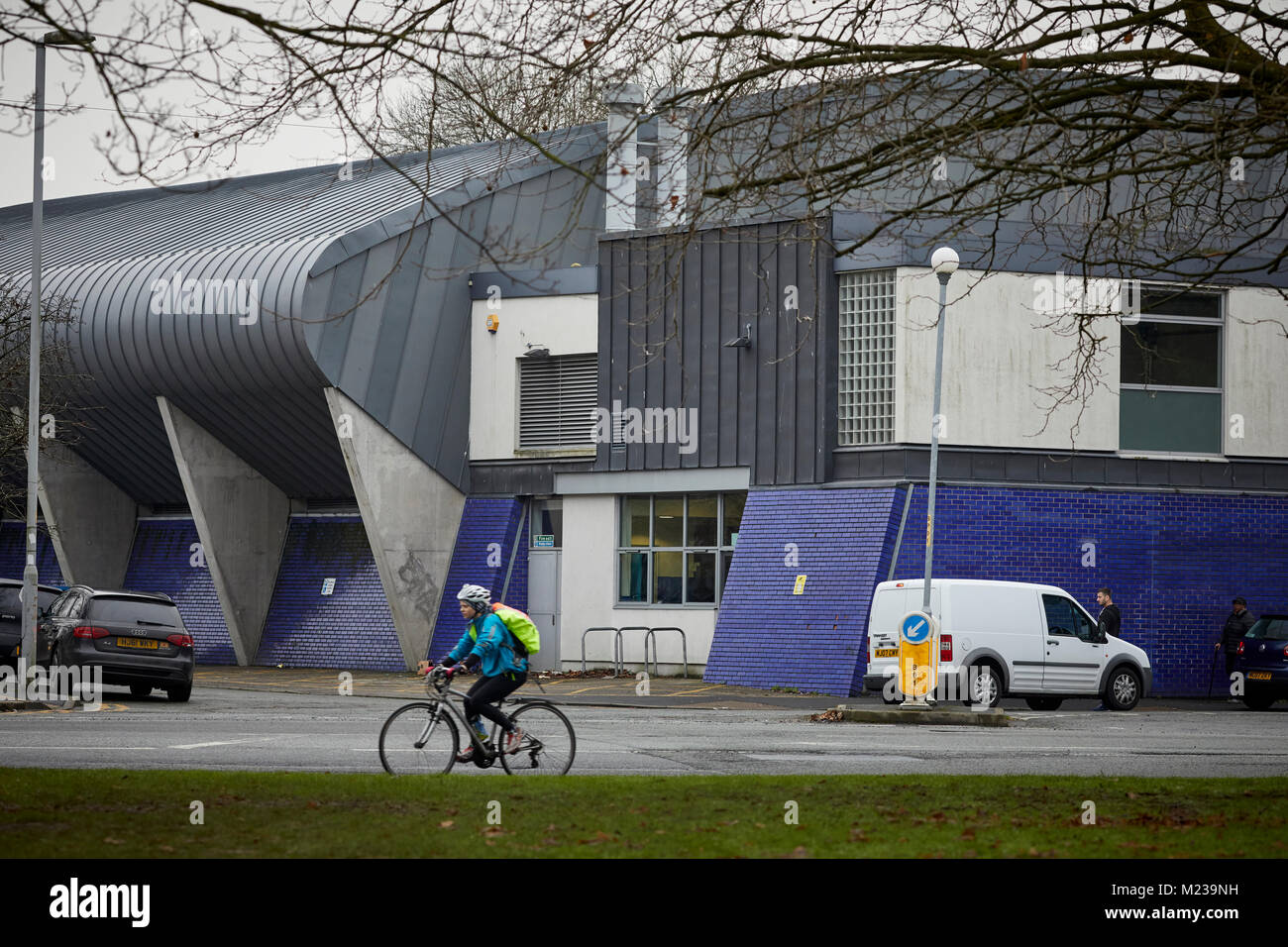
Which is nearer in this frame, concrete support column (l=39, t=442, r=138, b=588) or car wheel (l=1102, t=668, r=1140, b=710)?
car wheel (l=1102, t=668, r=1140, b=710)

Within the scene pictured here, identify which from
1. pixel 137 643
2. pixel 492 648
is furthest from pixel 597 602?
pixel 492 648

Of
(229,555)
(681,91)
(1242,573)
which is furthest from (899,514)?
(681,91)

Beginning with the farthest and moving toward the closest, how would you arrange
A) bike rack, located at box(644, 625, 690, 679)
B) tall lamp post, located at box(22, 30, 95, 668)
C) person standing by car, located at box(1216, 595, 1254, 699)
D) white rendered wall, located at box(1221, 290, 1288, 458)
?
bike rack, located at box(644, 625, 690, 679)
white rendered wall, located at box(1221, 290, 1288, 458)
person standing by car, located at box(1216, 595, 1254, 699)
tall lamp post, located at box(22, 30, 95, 668)

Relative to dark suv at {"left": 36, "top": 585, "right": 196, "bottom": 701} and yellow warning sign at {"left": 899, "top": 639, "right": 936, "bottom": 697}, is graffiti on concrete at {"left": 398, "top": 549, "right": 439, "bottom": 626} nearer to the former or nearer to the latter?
dark suv at {"left": 36, "top": 585, "right": 196, "bottom": 701}

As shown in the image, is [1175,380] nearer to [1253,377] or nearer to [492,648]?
[1253,377]

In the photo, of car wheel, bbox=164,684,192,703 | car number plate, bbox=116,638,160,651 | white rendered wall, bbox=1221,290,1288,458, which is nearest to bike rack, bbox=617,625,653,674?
car wheel, bbox=164,684,192,703

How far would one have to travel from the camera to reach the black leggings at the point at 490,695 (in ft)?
43.8

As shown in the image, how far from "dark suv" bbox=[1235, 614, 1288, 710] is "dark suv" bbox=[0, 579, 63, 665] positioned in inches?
679

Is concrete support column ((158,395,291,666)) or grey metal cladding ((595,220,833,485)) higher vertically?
grey metal cladding ((595,220,833,485))

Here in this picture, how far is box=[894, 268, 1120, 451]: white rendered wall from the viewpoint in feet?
88.0

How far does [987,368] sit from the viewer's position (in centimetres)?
2703

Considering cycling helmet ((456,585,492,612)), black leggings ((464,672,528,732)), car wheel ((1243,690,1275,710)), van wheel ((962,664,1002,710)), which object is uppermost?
cycling helmet ((456,585,492,612))

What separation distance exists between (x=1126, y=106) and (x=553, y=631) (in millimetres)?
21245

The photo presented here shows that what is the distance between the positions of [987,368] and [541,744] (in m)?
15.3
